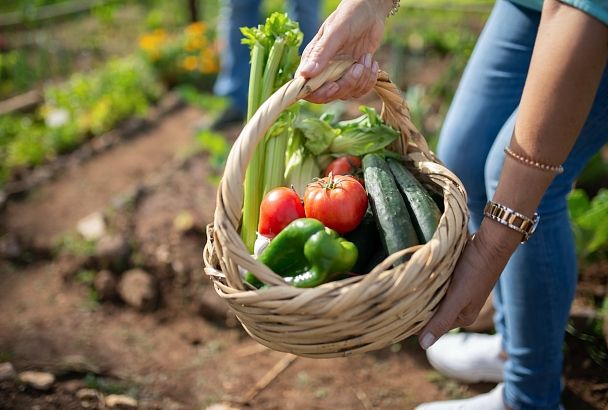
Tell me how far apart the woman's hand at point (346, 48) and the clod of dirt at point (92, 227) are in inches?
89.0

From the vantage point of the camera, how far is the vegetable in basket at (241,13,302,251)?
5.32 ft

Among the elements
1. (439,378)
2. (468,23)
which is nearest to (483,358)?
(439,378)

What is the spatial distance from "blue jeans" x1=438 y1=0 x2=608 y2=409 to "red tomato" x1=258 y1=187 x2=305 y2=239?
61cm

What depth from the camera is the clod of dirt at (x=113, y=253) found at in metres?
3.07

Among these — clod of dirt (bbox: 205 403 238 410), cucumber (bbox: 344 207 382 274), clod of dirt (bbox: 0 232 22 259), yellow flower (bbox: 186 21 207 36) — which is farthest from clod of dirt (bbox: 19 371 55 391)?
yellow flower (bbox: 186 21 207 36)

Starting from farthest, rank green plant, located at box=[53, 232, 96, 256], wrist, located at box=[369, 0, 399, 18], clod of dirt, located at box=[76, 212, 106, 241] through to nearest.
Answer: clod of dirt, located at box=[76, 212, 106, 241] → green plant, located at box=[53, 232, 96, 256] → wrist, located at box=[369, 0, 399, 18]

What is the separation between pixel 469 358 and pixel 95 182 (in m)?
2.92

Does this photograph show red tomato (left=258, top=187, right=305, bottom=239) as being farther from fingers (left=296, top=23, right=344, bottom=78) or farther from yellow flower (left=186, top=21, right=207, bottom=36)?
yellow flower (left=186, top=21, right=207, bottom=36)

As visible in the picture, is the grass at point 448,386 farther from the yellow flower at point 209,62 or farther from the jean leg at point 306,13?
the yellow flower at point 209,62

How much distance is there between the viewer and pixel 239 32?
4.18m

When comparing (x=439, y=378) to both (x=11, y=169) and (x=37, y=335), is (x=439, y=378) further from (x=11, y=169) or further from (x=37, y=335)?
(x=11, y=169)

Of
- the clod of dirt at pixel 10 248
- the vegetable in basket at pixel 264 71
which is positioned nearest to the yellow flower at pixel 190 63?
the clod of dirt at pixel 10 248

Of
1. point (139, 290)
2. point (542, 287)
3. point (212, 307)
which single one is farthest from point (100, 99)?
point (542, 287)

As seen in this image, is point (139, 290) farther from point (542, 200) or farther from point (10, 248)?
point (542, 200)
